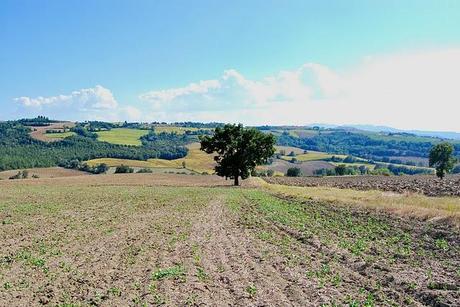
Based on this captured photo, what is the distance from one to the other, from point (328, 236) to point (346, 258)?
5240 mm

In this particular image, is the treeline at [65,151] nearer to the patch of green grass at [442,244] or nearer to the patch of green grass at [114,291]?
the patch of green grass at [114,291]

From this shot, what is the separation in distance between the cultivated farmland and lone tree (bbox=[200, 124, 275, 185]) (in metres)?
43.5

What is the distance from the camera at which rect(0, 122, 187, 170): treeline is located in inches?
5969

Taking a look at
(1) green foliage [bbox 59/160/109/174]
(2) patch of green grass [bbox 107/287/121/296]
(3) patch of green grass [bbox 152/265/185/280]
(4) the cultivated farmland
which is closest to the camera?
(4) the cultivated farmland

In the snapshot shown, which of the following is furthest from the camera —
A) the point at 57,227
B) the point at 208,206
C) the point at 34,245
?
the point at 208,206

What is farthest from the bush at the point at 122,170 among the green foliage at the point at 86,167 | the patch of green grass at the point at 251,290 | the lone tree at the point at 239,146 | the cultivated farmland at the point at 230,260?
the patch of green grass at the point at 251,290

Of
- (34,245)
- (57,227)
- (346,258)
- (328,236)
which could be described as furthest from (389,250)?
(57,227)

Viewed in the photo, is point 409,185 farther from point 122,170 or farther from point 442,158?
point 122,170

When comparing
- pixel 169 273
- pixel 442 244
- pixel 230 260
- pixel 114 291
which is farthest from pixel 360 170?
pixel 114 291

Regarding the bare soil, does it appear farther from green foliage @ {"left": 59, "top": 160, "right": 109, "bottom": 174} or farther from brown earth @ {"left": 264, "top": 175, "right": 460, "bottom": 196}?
brown earth @ {"left": 264, "top": 175, "right": 460, "bottom": 196}

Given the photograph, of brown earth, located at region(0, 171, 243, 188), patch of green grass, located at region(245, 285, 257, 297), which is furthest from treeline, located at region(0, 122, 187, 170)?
patch of green grass, located at region(245, 285, 257, 297)

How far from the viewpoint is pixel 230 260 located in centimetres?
1791

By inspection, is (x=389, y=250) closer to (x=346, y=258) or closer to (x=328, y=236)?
(x=346, y=258)

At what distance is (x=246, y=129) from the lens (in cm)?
7706
